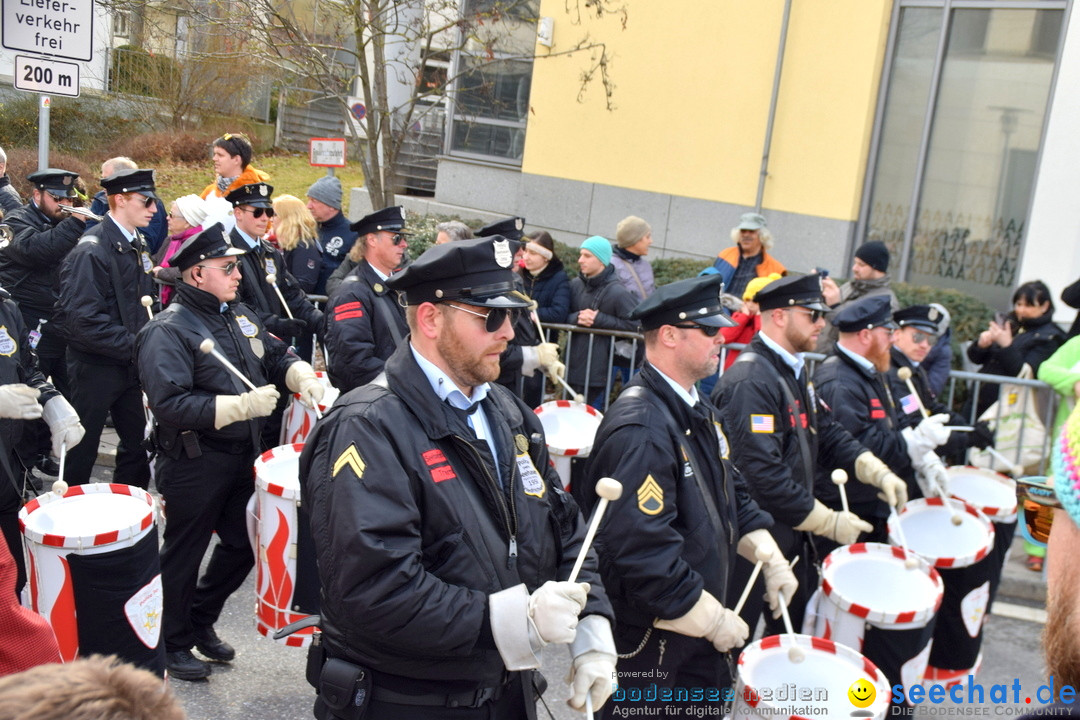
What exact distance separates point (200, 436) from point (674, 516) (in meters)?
2.49

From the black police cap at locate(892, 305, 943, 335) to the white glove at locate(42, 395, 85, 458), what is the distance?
473 cm

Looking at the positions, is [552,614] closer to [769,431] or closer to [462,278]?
[462,278]

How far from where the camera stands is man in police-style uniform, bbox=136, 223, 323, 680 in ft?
15.5

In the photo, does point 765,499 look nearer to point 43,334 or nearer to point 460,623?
point 460,623

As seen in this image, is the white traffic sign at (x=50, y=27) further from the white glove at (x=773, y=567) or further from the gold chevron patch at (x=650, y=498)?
the white glove at (x=773, y=567)

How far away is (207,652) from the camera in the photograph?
5078 mm

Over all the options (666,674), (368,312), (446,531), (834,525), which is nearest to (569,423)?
(368,312)

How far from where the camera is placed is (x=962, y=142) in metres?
11.4

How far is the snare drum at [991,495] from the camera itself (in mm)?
5488

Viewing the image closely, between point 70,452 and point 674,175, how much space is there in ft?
28.0

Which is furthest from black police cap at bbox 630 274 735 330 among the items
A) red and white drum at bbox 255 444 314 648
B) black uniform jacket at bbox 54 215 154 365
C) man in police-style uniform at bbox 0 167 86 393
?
man in police-style uniform at bbox 0 167 86 393

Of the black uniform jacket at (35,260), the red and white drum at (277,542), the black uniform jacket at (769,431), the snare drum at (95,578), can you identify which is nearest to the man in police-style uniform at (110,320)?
the black uniform jacket at (35,260)

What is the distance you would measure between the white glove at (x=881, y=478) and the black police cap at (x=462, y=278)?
2.95m

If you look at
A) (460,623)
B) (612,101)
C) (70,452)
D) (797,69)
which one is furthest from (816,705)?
(612,101)
